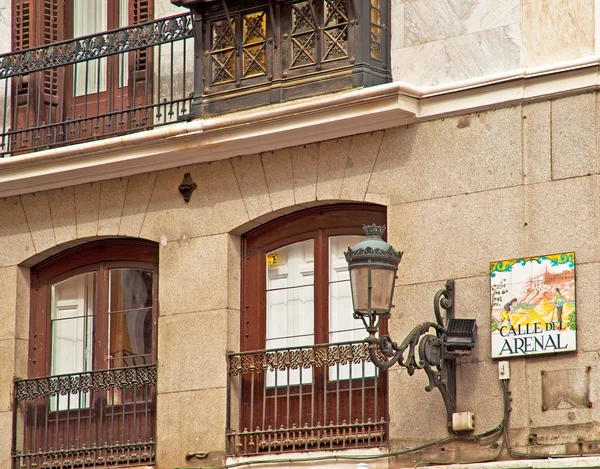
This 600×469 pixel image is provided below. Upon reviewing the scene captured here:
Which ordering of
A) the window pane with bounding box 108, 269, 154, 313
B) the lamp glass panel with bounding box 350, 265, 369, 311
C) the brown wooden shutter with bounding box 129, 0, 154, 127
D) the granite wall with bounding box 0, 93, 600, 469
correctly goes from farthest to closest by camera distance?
the brown wooden shutter with bounding box 129, 0, 154, 127
the window pane with bounding box 108, 269, 154, 313
the granite wall with bounding box 0, 93, 600, 469
the lamp glass panel with bounding box 350, 265, 369, 311

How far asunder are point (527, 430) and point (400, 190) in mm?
2439

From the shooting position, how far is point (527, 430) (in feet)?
47.4

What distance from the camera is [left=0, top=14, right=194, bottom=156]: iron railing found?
1714 centimetres

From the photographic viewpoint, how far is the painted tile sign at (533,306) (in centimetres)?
1438

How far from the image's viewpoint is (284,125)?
16.0m

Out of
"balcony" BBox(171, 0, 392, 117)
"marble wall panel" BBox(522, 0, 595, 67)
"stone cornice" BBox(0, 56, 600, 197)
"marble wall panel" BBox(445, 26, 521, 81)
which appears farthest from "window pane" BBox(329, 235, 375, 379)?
"marble wall panel" BBox(522, 0, 595, 67)

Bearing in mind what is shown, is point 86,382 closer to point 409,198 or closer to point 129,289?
point 129,289

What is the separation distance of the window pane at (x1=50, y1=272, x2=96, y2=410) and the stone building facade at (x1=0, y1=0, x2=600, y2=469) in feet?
1.08

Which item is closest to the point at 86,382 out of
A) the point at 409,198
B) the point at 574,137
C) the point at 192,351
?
the point at 192,351

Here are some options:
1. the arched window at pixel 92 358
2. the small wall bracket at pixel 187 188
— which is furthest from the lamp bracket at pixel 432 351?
the arched window at pixel 92 358

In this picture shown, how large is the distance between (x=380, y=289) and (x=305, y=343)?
2005 mm

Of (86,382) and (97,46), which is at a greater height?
(97,46)

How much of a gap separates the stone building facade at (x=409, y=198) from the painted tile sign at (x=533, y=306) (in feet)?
0.27

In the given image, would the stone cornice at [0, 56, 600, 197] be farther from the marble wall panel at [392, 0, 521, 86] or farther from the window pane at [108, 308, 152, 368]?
the window pane at [108, 308, 152, 368]
